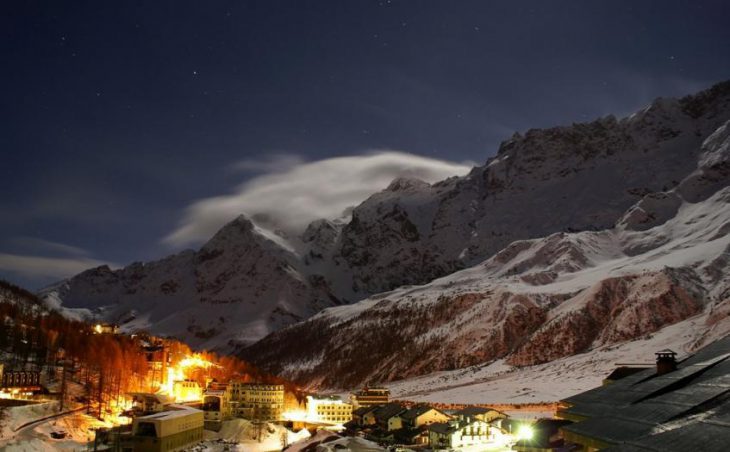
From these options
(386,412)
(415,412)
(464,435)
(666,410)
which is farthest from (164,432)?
(666,410)

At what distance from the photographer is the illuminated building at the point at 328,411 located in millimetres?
117688

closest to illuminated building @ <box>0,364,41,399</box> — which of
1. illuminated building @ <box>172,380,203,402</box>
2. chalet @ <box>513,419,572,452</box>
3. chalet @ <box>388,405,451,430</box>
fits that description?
illuminated building @ <box>172,380,203,402</box>

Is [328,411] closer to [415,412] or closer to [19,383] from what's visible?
[415,412]

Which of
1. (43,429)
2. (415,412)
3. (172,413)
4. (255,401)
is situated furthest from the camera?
(255,401)

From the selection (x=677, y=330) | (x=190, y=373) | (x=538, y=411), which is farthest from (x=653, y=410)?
(x=677, y=330)

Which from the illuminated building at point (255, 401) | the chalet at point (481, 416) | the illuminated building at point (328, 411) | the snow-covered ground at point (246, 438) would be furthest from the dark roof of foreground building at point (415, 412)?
the illuminated building at point (255, 401)

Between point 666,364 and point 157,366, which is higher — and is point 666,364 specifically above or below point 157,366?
below

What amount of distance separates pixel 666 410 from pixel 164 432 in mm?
59885

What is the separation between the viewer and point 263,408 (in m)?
110

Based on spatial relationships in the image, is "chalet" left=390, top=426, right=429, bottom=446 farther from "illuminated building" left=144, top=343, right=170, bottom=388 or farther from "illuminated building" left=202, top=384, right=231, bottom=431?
"illuminated building" left=144, top=343, right=170, bottom=388

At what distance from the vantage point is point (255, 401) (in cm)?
10956

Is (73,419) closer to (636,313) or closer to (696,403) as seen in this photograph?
(696,403)

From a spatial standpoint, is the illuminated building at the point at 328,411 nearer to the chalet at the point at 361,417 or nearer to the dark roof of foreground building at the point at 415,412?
the chalet at the point at 361,417

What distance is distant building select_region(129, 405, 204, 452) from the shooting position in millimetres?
77312
